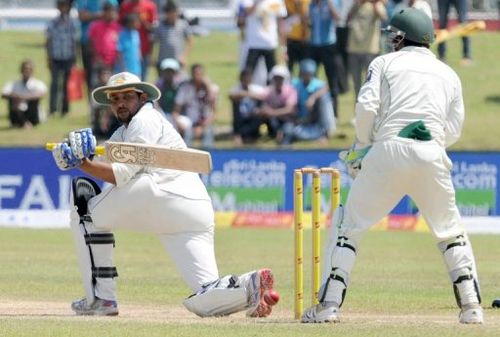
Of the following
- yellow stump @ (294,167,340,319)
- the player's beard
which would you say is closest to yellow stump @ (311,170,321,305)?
yellow stump @ (294,167,340,319)

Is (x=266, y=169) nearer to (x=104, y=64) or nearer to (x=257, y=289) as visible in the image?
(x=104, y=64)

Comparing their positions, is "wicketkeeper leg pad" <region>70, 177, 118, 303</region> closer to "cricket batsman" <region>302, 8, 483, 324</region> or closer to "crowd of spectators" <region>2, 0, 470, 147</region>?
"cricket batsman" <region>302, 8, 483, 324</region>

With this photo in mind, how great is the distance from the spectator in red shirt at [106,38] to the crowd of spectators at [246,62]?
0.02m

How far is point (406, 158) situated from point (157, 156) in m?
1.64

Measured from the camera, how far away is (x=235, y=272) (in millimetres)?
13281

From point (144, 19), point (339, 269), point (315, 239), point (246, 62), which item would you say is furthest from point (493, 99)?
point (339, 269)

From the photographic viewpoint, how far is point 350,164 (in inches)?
347

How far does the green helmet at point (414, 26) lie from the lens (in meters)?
8.84

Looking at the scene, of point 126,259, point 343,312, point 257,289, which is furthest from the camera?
point 126,259

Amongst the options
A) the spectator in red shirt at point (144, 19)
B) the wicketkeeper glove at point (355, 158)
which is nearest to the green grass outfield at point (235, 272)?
the wicketkeeper glove at point (355, 158)

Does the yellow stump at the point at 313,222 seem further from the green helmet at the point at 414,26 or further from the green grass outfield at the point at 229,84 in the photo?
the green grass outfield at the point at 229,84

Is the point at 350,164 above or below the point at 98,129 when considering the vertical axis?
above

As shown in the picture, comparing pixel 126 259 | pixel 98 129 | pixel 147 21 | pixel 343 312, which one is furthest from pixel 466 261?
pixel 147 21

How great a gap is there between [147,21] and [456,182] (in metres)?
6.41
